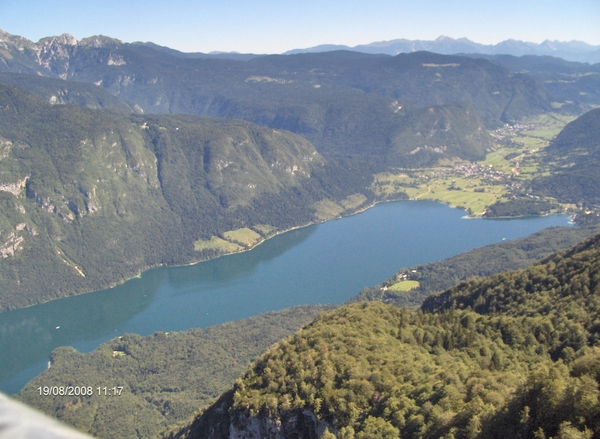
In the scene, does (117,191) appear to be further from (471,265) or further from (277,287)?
(471,265)

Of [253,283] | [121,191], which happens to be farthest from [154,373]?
[121,191]

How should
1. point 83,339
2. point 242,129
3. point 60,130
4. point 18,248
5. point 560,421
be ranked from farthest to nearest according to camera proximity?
point 242,129, point 60,130, point 18,248, point 83,339, point 560,421

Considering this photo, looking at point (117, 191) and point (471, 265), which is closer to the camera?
point (471, 265)

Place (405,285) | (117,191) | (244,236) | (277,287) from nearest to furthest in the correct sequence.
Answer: (405,285) → (277,287) → (244,236) → (117,191)

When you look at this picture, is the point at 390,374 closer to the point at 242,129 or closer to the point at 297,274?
the point at 297,274

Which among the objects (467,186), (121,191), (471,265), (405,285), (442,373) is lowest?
(405,285)

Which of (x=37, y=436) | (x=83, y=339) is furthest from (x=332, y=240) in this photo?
(x=37, y=436)
